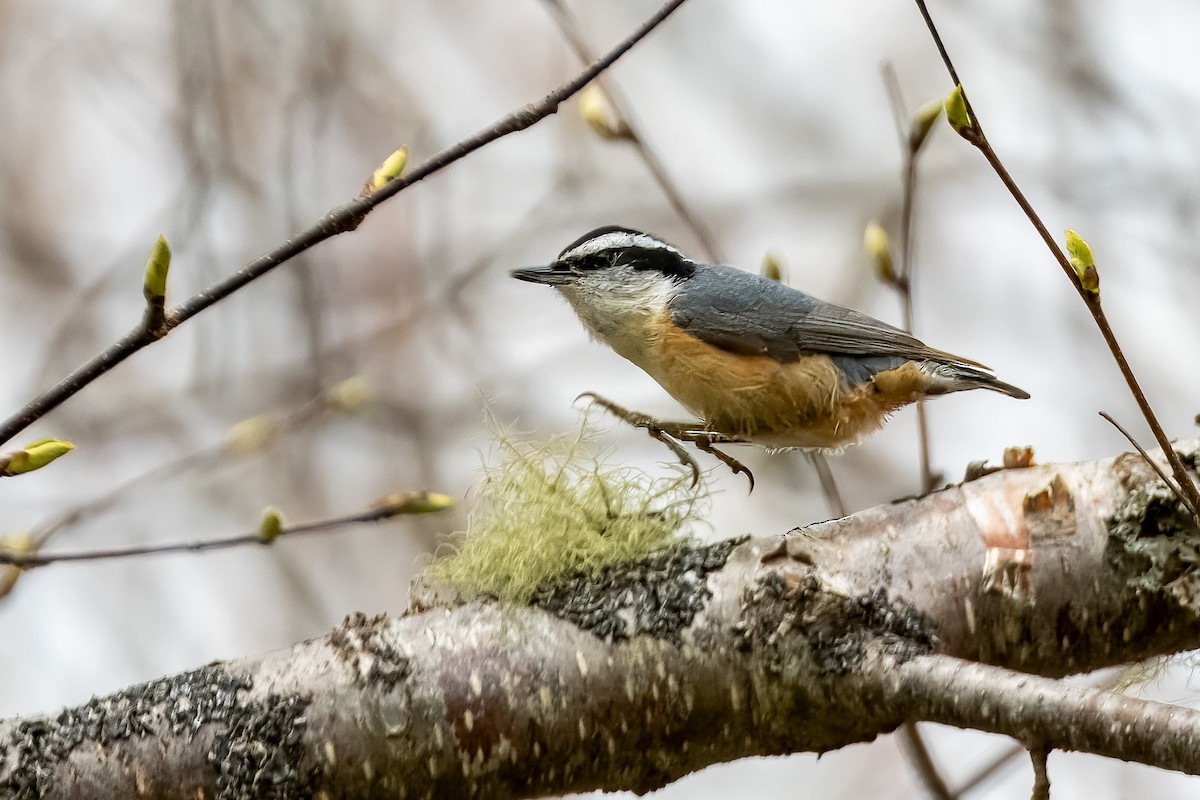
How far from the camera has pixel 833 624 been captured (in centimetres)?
116

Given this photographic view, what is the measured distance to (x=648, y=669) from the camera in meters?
1.18

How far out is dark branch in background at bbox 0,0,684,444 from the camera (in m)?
1.01

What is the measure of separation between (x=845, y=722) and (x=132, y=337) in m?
0.88

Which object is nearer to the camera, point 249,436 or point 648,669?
point 648,669

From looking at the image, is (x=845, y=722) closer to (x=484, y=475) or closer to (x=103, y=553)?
(x=484, y=475)

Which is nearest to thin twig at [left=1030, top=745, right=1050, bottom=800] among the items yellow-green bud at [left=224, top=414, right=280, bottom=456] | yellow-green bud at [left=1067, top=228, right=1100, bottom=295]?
yellow-green bud at [left=1067, top=228, right=1100, bottom=295]

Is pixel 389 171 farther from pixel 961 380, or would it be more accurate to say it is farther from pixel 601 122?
pixel 961 380

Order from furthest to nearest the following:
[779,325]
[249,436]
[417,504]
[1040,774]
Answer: [249,436]
[779,325]
[417,504]
[1040,774]

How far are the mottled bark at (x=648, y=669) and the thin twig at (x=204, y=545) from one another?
0.67 feet

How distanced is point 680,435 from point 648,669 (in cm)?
53

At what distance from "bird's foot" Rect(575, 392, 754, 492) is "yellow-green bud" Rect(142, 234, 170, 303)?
2.10ft

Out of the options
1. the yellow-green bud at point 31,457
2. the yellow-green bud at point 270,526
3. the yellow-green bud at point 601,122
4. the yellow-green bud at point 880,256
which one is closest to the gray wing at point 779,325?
the yellow-green bud at point 880,256

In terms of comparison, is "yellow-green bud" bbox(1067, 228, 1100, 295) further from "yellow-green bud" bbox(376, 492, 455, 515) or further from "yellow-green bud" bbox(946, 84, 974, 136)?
"yellow-green bud" bbox(376, 492, 455, 515)

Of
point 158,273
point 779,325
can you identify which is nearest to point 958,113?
point 779,325
